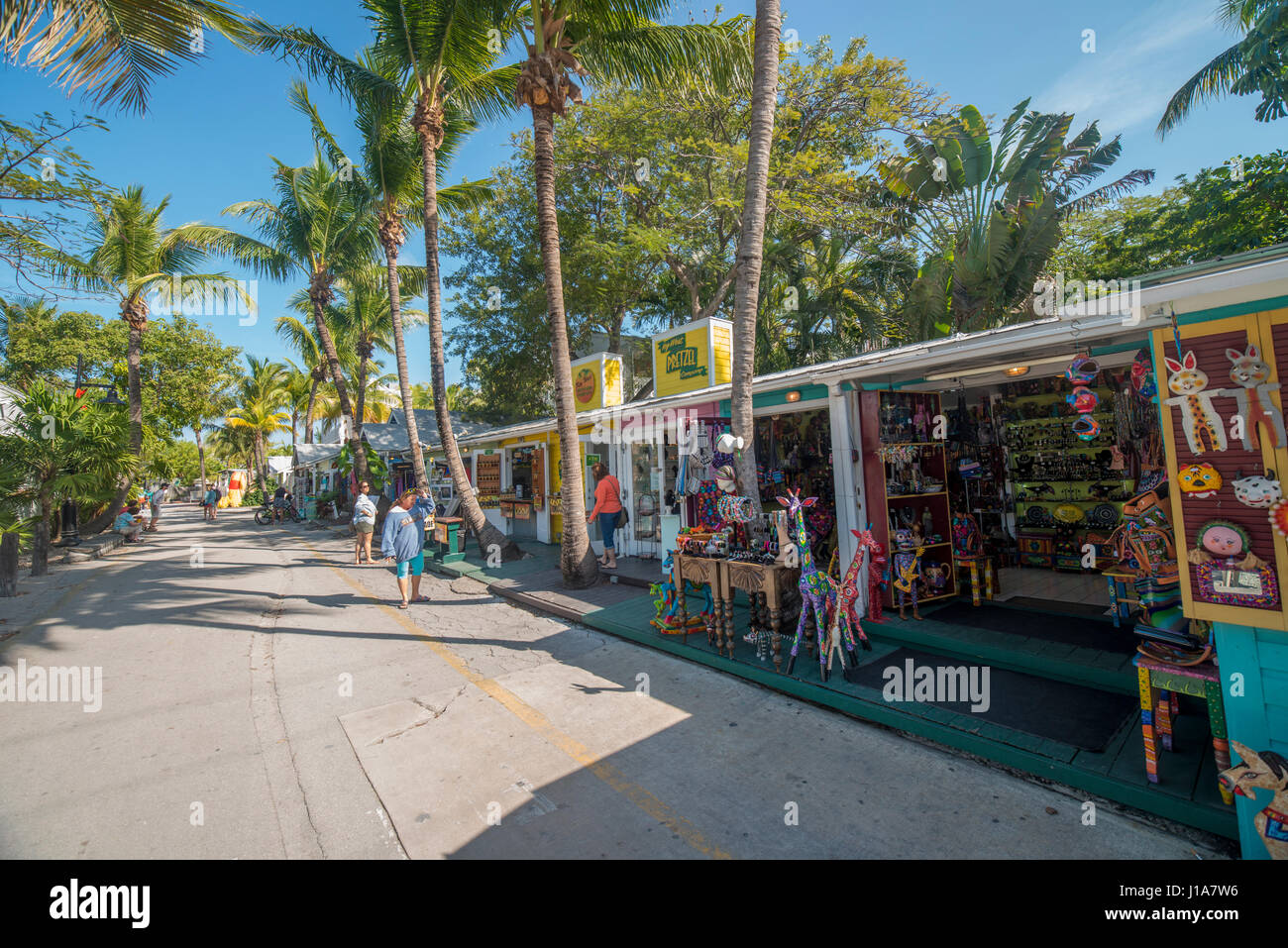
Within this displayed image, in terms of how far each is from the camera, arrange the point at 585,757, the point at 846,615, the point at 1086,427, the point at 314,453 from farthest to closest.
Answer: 1. the point at 314,453
2. the point at 846,615
3. the point at 1086,427
4. the point at 585,757

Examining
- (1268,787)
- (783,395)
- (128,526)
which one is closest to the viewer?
(1268,787)

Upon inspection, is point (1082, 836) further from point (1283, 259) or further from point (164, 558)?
point (164, 558)

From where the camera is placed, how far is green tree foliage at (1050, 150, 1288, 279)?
14.5m

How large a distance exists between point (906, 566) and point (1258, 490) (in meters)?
3.74

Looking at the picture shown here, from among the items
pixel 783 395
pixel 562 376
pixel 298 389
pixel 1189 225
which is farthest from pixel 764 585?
pixel 298 389

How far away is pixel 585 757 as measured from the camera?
14.1ft

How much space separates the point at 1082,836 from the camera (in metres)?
3.21

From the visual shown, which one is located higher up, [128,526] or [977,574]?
[128,526]

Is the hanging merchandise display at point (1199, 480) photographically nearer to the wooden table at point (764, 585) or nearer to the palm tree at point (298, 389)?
the wooden table at point (764, 585)

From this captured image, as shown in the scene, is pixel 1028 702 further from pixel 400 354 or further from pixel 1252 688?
pixel 400 354

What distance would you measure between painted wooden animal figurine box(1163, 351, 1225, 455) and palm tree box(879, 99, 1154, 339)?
11893 mm

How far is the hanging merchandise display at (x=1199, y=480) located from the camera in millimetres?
3211

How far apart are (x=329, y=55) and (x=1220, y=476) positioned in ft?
51.3
